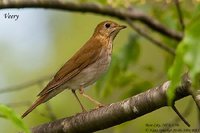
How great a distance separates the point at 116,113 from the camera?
4004 mm

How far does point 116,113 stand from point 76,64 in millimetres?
2187

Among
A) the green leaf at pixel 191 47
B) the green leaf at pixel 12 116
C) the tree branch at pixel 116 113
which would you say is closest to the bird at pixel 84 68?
the tree branch at pixel 116 113

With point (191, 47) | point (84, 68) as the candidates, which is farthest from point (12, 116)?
point (84, 68)

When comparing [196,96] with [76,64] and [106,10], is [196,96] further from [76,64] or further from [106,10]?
[106,10]

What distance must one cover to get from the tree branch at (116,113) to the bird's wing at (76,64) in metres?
1.08

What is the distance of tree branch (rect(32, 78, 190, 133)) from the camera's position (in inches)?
141

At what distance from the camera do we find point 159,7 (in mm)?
6973

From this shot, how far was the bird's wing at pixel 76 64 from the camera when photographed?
5785mm

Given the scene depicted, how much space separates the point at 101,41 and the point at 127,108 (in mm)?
2855

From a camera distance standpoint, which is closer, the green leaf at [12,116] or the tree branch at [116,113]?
the green leaf at [12,116]

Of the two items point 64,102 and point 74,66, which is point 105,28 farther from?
point 64,102

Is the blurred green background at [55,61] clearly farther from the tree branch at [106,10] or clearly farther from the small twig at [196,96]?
the small twig at [196,96]

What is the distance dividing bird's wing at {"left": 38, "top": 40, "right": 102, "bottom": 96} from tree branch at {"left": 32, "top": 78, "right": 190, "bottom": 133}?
3.56ft

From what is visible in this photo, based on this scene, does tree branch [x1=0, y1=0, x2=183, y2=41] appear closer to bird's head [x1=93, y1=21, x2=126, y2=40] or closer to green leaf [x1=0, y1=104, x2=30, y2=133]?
bird's head [x1=93, y1=21, x2=126, y2=40]
